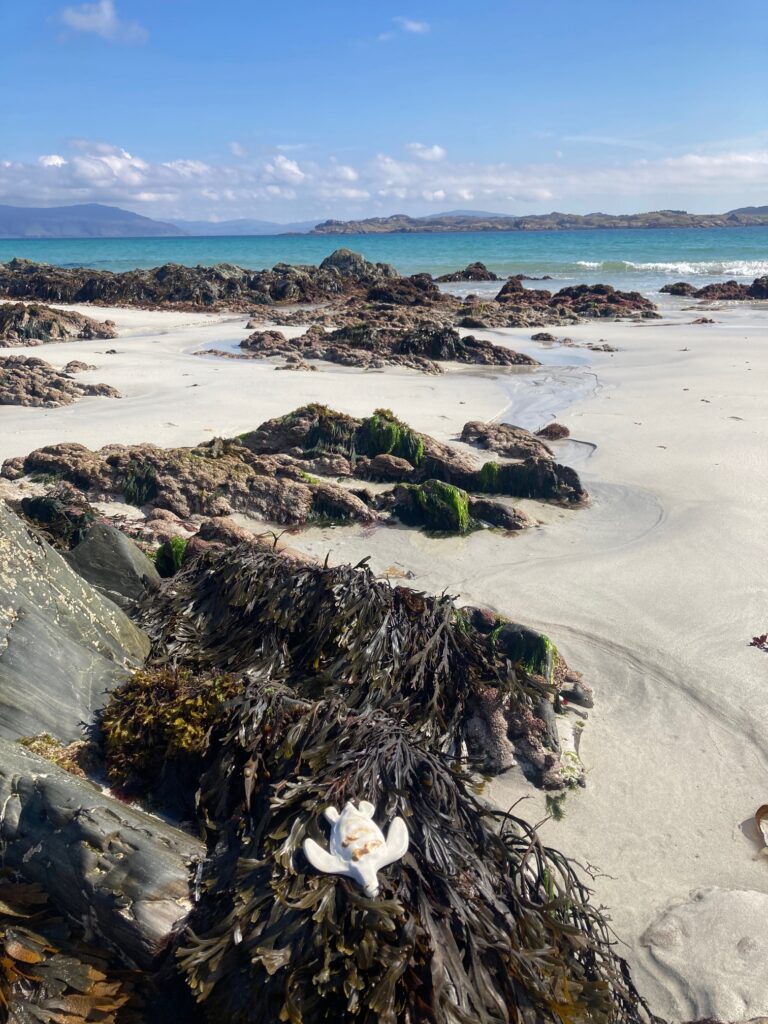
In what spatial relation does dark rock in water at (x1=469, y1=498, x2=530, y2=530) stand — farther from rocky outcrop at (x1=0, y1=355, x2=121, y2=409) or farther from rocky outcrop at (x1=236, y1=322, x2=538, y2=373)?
rocky outcrop at (x1=236, y1=322, x2=538, y2=373)

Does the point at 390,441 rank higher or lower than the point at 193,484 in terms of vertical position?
higher

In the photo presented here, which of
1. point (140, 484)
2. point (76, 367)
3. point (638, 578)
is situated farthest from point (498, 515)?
point (76, 367)

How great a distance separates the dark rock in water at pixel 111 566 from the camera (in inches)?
173

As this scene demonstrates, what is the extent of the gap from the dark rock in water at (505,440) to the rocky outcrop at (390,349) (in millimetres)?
5869

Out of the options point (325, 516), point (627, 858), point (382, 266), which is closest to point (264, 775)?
point (627, 858)

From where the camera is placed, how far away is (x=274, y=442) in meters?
9.08

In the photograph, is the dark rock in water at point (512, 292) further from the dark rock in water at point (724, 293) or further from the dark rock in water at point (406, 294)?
the dark rock in water at point (724, 293)

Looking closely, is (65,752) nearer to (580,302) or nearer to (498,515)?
(498,515)

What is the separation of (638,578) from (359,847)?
4.31 metres

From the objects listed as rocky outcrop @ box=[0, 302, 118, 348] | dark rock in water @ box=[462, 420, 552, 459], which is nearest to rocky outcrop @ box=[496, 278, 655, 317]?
rocky outcrop @ box=[0, 302, 118, 348]

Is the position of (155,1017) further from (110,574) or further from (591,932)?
(110,574)

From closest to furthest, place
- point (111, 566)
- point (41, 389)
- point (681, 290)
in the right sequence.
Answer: point (111, 566)
point (41, 389)
point (681, 290)

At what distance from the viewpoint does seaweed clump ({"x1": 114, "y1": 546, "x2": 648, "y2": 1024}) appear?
212 cm

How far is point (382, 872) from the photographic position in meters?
2.36
